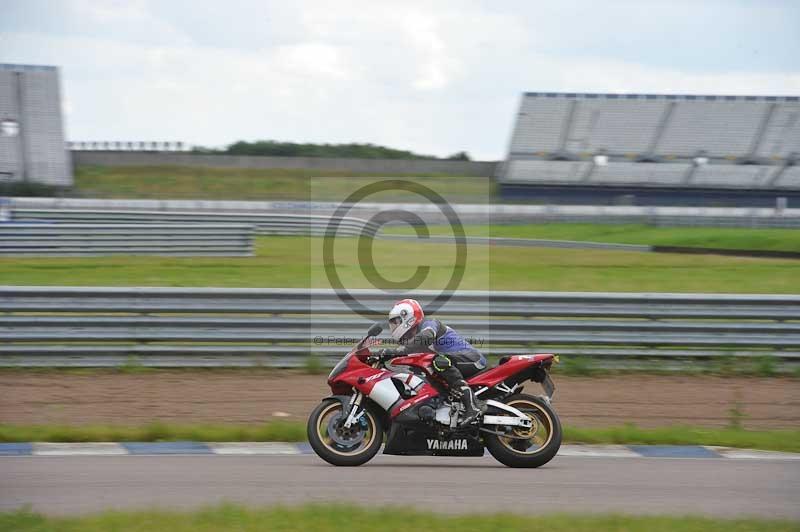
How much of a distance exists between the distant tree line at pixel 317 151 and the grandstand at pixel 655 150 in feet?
24.0

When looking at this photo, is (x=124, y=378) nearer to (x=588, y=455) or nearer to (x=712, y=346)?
(x=588, y=455)

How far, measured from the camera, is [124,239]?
23734mm

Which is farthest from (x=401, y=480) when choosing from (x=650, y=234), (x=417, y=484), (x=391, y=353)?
(x=650, y=234)

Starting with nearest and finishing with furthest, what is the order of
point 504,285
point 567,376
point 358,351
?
point 358,351
point 567,376
point 504,285

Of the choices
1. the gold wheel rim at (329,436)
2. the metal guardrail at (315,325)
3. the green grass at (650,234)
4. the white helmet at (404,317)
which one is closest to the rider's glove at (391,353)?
the white helmet at (404,317)

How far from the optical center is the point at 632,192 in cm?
5416

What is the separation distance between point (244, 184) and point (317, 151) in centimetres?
1026

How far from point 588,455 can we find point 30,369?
7.12 metres

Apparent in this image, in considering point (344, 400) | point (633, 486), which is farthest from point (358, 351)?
point (633, 486)

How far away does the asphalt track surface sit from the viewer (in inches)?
248

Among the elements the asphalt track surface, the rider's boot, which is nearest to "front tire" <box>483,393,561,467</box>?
the asphalt track surface

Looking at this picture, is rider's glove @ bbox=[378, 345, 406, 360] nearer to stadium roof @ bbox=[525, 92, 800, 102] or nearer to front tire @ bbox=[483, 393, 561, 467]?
front tire @ bbox=[483, 393, 561, 467]

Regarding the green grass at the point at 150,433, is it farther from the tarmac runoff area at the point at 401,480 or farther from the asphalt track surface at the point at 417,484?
the asphalt track surface at the point at 417,484

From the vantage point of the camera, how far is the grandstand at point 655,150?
2099 inches
